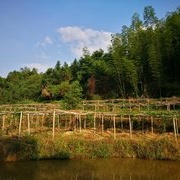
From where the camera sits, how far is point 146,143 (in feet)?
53.7

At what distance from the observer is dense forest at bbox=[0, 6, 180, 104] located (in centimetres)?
2927

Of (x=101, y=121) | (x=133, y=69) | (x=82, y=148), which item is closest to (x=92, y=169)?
(x=82, y=148)

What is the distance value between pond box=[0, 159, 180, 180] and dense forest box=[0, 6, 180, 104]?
10.7 meters

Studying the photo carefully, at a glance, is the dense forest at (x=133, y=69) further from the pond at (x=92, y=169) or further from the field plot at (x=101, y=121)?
the pond at (x=92, y=169)

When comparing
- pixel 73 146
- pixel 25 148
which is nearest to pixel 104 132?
pixel 73 146

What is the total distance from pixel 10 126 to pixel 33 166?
27.5 feet

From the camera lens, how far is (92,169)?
46.9 ft

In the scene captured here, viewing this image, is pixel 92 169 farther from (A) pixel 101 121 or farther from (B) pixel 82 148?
(A) pixel 101 121

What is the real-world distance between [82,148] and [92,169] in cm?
233

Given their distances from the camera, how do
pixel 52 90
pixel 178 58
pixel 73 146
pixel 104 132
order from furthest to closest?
pixel 52 90 → pixel 178 58 → pixel 104 132 → pixel 73 146

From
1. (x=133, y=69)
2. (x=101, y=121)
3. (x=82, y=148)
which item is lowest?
(x=82, y=148)

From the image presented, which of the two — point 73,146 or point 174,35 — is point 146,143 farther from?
point 174,35

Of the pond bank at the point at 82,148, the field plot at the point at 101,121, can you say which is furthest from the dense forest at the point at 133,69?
the pond bank at the point at 82,148

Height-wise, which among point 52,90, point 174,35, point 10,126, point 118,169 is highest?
point 174,35
